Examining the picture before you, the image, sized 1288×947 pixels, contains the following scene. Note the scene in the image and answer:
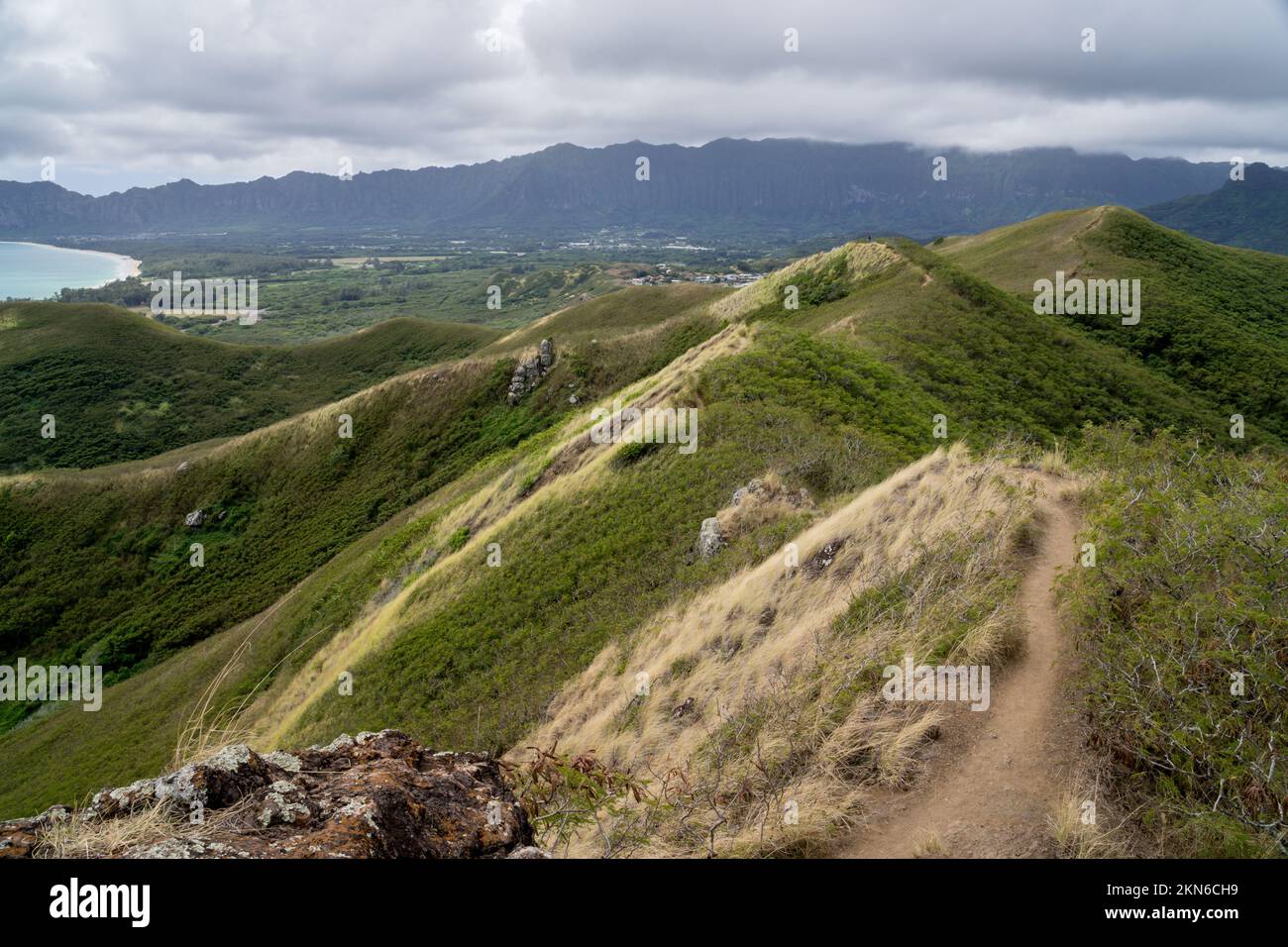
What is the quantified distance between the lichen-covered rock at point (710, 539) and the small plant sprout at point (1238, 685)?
10688 millimetres

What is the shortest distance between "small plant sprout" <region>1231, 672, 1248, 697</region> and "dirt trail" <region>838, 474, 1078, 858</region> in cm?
124

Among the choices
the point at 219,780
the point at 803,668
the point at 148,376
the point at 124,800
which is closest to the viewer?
the point at 124,800

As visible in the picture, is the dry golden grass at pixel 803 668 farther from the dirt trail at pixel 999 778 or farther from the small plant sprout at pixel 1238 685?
the small plant sprout at pixel 1238 685

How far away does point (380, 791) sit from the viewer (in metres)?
5.05

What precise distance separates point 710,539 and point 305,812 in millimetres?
11846

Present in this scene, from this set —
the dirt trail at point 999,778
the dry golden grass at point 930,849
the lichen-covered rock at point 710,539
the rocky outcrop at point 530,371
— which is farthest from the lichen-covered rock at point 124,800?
the rocky outcrop at point 530,371

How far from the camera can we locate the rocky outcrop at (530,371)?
48.8m

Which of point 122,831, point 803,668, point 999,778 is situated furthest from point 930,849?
point 122,831

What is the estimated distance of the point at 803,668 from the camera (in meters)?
8.12

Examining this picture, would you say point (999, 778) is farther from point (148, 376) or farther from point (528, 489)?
point (148, 376)

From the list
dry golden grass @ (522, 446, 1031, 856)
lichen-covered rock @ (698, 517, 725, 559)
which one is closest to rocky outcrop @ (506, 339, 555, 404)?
lichen-covered rock @ (698, 517, 725, 559)
